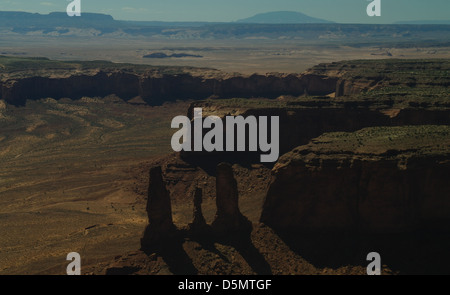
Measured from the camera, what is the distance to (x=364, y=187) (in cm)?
3394

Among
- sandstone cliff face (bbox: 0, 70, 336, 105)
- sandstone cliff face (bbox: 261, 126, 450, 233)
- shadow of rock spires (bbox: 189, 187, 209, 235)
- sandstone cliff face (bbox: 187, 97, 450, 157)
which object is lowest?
shadow of rock spires (bbox: 189, 187, 209, 235)

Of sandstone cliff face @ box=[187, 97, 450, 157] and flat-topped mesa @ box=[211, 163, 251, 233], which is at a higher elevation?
sandstone cliff face @ box=[187, 97, 450, 157]

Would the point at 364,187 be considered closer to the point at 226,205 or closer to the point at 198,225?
the point at 226,205

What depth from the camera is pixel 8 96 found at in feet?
351

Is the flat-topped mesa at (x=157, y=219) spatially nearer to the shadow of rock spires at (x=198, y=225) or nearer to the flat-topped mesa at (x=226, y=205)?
the shadow of rock spires at (x=198, y=225)

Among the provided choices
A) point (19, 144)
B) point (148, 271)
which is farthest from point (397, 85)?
point (19, 144)

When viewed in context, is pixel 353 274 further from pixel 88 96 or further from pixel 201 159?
pixel 88 96

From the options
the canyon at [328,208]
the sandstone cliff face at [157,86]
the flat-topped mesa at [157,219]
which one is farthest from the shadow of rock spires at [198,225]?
the sandstone cliff face at [157,86]

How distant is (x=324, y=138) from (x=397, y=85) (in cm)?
4553

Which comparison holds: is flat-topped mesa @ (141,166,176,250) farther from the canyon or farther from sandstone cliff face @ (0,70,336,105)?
sandstone cliff face @ (0,70,336,105)

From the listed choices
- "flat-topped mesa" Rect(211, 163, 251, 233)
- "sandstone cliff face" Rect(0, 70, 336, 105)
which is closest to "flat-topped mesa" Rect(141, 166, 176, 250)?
"flat-topped mesa" Rect(211, 163, 251, 233)

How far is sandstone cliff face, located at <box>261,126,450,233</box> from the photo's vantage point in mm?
33469

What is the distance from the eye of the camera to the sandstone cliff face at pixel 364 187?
1318 inches

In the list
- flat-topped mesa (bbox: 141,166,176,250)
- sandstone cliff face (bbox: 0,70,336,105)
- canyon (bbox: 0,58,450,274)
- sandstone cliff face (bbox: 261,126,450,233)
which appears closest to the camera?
canyon (bbox: 0,58,450,274)
